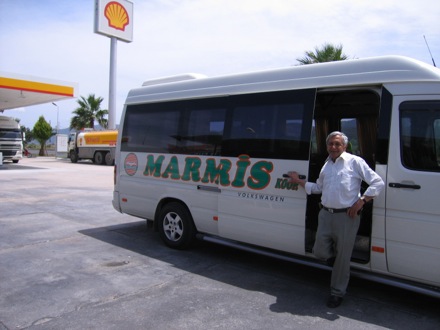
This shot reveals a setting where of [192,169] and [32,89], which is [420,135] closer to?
[192,169]

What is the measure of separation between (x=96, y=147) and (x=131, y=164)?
2464 centimetres

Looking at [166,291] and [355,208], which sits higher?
[355,208]

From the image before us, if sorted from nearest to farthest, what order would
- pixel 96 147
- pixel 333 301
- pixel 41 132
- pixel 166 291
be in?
pixel 333 301 < pixel 166 291 < pixel 96 147 < pixel 41 132

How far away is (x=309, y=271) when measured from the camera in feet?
17.2

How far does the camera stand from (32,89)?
21.1m

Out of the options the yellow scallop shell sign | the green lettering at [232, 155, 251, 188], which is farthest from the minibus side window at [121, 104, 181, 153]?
the yellow scallop shell sign

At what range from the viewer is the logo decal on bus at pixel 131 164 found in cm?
664

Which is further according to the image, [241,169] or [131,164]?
[131,164]

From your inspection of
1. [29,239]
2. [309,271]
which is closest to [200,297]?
[309,271]

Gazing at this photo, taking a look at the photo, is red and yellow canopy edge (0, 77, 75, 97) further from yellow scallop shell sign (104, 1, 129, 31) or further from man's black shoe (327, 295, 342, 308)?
man's black shoe (327, 295, 342, 308)

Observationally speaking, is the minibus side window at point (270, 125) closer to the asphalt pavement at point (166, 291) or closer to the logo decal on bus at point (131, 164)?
the asphalt pavement at point (166, 291)

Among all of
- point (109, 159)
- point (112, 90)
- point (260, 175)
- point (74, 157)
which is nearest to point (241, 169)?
point (260, 175)

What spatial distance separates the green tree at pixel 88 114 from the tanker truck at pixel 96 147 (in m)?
7.87

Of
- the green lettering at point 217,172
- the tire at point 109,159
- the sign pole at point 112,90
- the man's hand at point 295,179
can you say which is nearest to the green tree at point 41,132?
the sign pole at point 112,90
